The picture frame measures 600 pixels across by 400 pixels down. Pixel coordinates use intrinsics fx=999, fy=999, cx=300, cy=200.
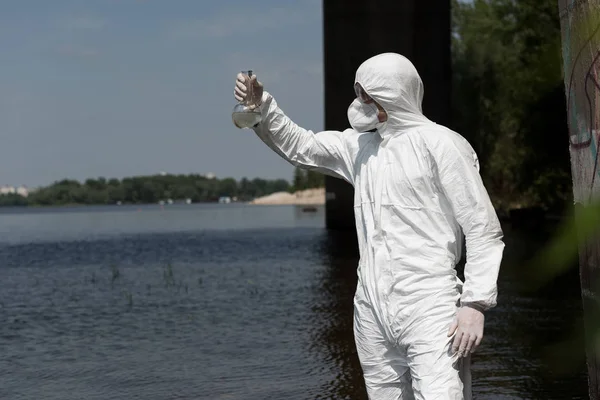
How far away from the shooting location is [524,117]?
116 feet

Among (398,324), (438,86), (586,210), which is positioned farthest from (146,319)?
(438,86)

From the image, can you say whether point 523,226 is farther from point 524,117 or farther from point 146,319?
point 146,319

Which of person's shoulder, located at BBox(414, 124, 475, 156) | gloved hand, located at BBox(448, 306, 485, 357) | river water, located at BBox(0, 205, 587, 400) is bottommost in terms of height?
river water, located at BBox(0, 205, 587, 400)

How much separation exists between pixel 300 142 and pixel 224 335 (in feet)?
28.7

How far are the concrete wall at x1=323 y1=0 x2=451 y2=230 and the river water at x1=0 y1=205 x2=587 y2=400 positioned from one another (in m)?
13.0

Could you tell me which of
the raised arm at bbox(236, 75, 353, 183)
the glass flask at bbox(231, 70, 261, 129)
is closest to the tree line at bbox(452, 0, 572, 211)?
the raised arm at bbox(236, 75, 353, 183)

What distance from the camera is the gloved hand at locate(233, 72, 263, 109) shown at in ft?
10.9

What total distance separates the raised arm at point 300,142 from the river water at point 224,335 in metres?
1.06

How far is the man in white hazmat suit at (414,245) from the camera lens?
2936 millimetres

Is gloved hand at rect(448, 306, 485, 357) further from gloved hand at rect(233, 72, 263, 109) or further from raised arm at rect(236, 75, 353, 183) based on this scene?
gloved hand at rect(233, 72, 263, 109)

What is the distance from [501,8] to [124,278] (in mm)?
30077

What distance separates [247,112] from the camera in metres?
3.31

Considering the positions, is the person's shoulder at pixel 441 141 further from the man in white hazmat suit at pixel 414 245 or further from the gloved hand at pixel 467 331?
the gloved hand at pixel 467 331

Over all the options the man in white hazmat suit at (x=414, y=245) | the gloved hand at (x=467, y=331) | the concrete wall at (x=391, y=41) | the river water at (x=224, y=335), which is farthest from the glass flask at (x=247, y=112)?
the concrete wall at (x=391, y=41)
